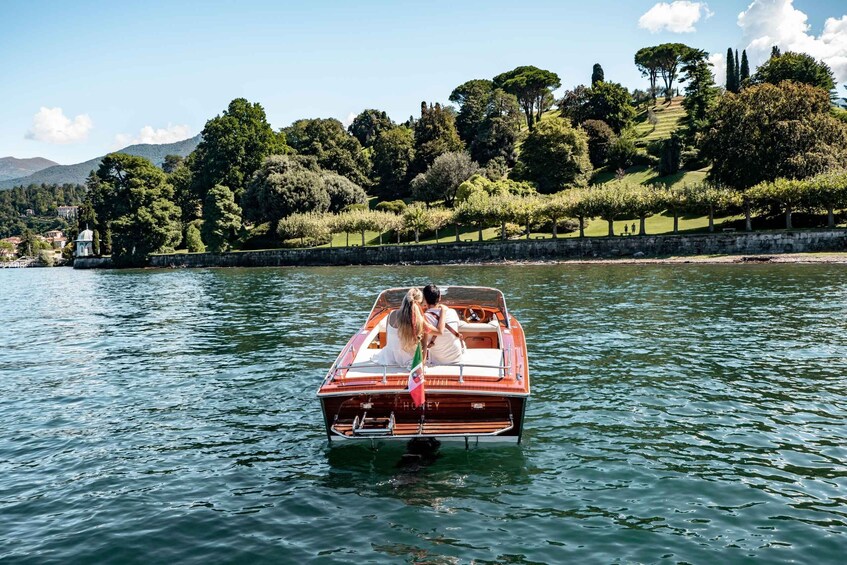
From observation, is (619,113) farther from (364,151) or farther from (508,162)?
(364,151)

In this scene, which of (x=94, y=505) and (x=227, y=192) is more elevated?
(x=227, y=192)

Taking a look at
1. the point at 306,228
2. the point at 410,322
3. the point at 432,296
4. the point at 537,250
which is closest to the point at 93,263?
the point at 306,228

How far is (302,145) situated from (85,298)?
8822cm

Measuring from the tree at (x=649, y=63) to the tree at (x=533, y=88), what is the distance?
18435 mm

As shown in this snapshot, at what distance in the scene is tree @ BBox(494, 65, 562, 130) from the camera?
142m

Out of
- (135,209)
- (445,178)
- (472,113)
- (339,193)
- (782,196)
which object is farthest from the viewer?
(472,113)

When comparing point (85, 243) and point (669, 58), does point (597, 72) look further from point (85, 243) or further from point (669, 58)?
point (85, 243)

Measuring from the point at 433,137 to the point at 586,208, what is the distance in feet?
188

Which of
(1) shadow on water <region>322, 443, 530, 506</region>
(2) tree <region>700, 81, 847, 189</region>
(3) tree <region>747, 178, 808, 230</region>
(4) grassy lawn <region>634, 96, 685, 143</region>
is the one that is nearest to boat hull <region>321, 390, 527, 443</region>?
(1) shadow on water <region>322, 443, 530, 506</region>

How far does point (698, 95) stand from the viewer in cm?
10450

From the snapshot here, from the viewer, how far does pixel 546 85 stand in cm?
14412

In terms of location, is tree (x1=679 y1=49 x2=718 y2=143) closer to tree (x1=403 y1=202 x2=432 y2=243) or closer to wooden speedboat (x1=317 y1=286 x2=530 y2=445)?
tree (x1=403 y1=202 x2=432 y2=243)

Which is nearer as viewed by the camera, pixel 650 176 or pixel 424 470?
pixel 424 470

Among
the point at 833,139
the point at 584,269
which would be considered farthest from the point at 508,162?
the point at 584,269
